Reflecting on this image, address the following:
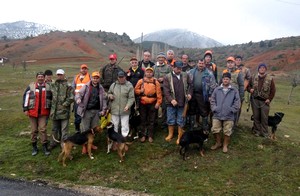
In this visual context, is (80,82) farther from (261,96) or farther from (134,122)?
(261,96)

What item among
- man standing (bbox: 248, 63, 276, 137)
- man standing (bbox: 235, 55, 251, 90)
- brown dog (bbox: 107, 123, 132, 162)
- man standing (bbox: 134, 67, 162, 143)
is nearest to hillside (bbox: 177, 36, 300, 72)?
man standing (bbox: 248, 63, 276, 137)

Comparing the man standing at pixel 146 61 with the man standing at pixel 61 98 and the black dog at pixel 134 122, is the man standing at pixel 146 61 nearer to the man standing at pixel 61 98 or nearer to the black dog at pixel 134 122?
the black dog at pixel 134 122

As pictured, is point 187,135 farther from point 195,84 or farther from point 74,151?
point 74,151

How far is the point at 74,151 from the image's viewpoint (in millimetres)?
9625

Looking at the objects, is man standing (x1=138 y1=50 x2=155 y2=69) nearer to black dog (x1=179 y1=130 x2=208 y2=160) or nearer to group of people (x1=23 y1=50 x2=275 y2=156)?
group of people (x1=23 y1=50 x2=275 y2=156)

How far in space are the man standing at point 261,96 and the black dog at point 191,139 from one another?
2.49 m

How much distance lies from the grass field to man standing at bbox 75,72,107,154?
1012mm

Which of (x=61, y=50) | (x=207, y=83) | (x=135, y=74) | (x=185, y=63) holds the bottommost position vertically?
(x=207, y=83)

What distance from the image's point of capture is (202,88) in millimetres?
9312

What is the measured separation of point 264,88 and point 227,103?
1.88 m

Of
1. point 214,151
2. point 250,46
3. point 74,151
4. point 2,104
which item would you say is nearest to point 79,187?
point 74,151

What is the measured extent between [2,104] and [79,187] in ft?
44.5

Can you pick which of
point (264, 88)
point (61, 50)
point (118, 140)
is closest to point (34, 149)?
point (118, 140)

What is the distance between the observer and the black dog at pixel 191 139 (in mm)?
8672
